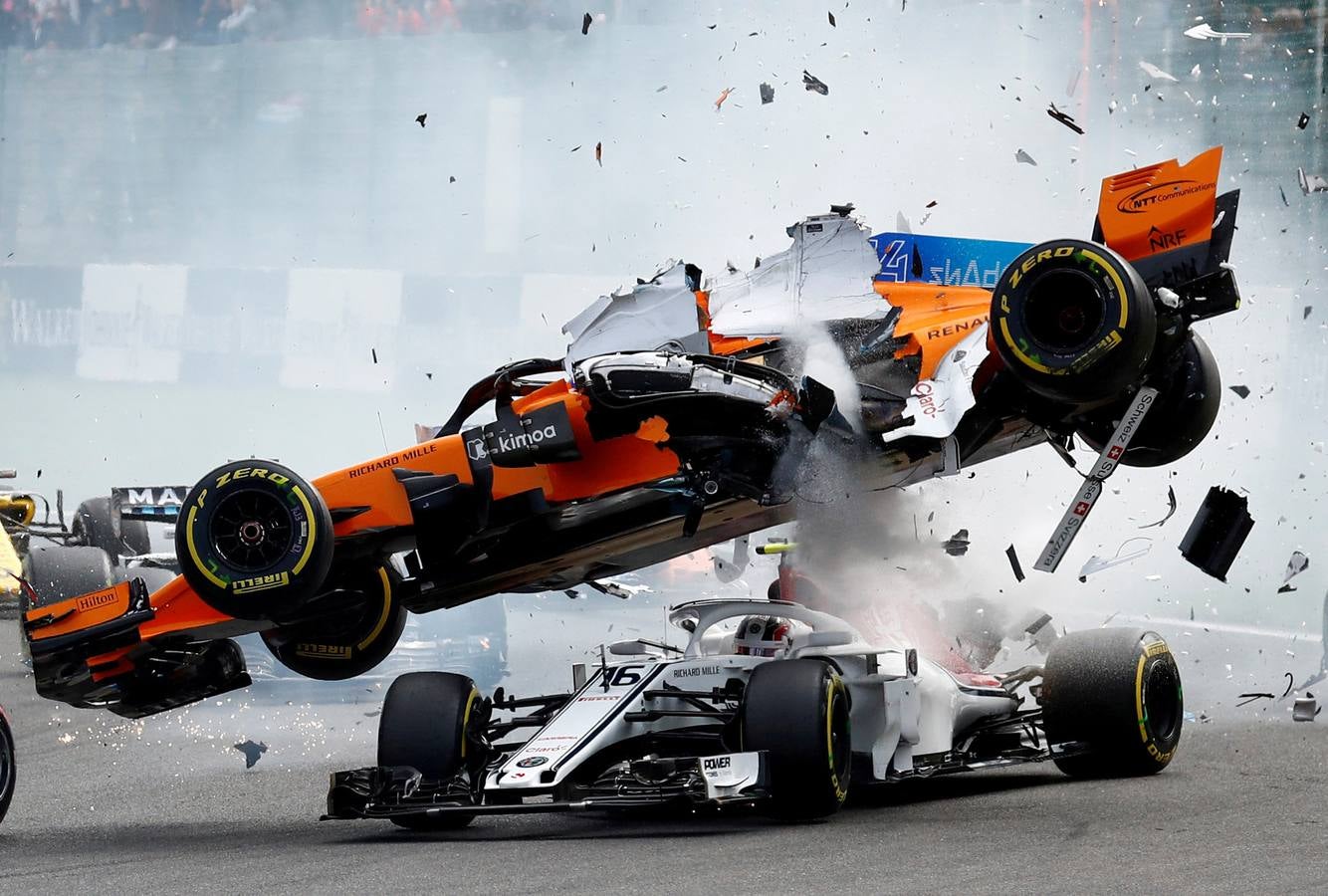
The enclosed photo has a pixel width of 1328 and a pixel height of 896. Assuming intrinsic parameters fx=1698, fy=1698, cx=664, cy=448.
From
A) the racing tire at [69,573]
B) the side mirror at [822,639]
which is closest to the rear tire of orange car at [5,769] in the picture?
the side mirror at [822,639]

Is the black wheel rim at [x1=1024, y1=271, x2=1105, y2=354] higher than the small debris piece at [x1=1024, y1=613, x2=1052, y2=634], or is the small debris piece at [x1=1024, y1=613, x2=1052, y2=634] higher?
the black wheel rim at [x1=1024, y1=271, x2=1105, y2=354]

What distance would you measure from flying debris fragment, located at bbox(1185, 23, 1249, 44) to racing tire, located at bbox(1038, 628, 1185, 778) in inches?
371

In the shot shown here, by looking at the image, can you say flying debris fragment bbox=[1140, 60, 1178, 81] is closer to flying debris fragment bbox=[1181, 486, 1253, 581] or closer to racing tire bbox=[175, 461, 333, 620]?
flying debris fragment bbox=[1181, 486, 1253, 581]

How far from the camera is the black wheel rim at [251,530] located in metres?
9.95

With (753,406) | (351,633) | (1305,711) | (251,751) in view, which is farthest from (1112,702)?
(251,751)

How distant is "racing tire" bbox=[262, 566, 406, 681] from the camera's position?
39.8 feet

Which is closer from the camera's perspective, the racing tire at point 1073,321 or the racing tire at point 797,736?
the racing tire at point 1073,321

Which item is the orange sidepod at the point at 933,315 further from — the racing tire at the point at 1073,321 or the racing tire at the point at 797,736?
the racing tire at the point at 797,736

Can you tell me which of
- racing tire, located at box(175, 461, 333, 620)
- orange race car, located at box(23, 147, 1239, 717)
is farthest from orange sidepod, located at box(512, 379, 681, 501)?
racing tire, located at box(175, 461, 333, 620)

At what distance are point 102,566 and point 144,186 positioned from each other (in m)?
8.16

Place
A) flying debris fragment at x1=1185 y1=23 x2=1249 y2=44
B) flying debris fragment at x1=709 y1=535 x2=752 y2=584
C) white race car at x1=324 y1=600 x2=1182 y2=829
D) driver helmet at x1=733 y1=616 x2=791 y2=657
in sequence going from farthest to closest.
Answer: flying debris fragment at x1=1185 y1=23 x2=1249 y2=44 → flying debris fragment at x1=709 y1=535 x2=752 y2=584 → driver helmet at x1=733 y1=616 x2=791 y2=657 → white race car at x1=324 y1=600 x2=1182 y2=829

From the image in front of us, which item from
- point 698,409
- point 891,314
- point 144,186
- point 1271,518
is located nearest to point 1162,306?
point 891,314

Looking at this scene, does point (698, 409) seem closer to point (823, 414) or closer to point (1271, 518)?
point (823, 414)

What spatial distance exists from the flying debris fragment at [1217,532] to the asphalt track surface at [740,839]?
4.87 feet
